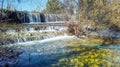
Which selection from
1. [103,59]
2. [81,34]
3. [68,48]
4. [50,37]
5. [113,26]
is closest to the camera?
[103,59]

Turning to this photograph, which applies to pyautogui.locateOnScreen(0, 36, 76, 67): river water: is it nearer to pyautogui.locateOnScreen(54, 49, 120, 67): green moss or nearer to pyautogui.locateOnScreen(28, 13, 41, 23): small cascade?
pyautogui.locateOnScreen(54, 49, 120, 67): green moss

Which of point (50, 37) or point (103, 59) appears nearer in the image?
point (103, 59)

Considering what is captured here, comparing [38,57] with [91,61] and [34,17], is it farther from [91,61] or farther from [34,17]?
[34,17]

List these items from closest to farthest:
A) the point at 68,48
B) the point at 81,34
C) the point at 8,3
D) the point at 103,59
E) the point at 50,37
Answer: the point at 8,3 → the point at 103,59 → the point at 68,48 → the point at 50,37 → the point at 81,34

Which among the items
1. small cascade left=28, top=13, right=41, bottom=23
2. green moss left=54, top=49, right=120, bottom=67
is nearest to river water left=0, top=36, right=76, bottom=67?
green moss left=54, top=49, right=120, bottom=67

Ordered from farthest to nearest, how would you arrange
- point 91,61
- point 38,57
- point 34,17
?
point 34,17 → point 38,57 → point 91,61

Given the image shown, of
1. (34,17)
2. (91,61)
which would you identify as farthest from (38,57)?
(34,17)

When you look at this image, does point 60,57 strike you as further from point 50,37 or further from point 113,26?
point 113,26

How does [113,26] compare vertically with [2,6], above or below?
below

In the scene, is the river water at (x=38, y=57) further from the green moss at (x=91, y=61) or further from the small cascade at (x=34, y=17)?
the small cascade at (x=34, y=17)

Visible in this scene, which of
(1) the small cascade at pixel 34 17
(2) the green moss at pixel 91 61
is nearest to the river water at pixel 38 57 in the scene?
(2) the green moss at pixel 91 61

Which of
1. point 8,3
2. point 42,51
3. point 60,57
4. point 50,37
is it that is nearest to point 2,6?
point 8,3

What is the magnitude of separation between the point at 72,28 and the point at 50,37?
210 centimetres

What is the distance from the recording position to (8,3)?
227 inches
